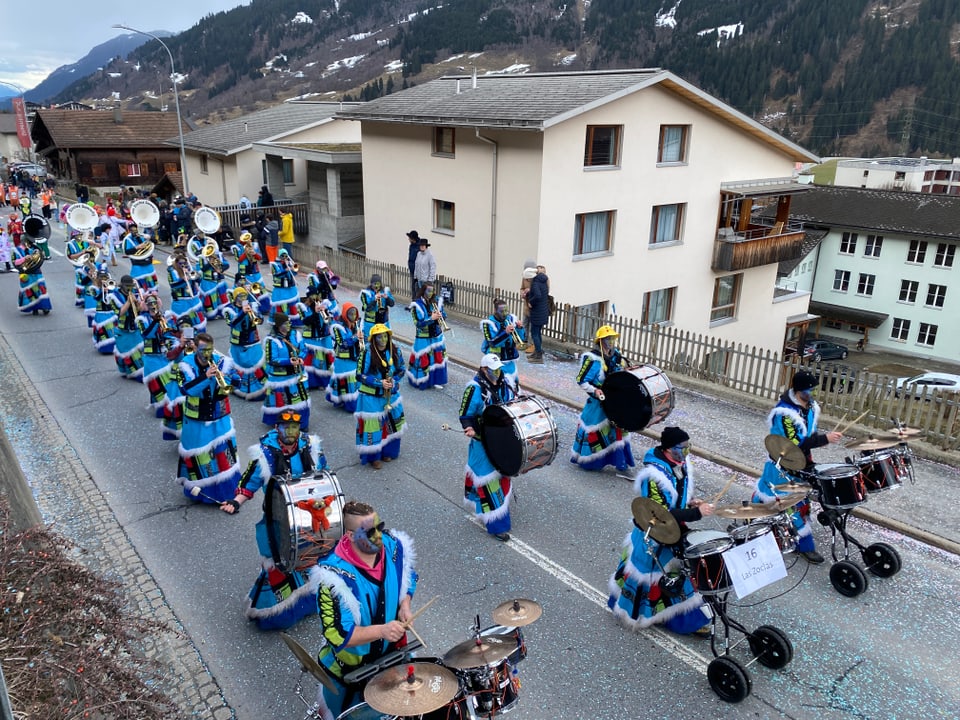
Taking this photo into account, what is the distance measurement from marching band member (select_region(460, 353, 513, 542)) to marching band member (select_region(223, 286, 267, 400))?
531 cm

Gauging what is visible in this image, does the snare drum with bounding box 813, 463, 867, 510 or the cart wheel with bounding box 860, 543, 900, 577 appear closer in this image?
the snare drum with bounding box 813, 463, 867, 510

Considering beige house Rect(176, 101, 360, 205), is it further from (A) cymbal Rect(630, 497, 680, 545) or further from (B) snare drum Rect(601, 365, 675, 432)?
(A) cymbal Rect(630, 497, 680, 545)

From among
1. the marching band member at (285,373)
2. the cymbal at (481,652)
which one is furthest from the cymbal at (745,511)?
the marching band member at (285,373)

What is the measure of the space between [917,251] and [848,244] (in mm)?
3979

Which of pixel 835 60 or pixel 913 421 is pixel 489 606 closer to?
pixel 913 421

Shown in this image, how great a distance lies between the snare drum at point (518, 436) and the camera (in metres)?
7.35

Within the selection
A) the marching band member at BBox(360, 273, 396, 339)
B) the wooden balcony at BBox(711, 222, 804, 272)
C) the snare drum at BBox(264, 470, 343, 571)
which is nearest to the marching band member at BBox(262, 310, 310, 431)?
the marching band member at BBox(360, 273, 396, 339)

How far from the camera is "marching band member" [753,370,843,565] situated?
719 cm

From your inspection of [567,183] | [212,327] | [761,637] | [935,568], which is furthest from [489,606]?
[567,183]

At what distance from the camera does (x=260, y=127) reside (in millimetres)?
34375

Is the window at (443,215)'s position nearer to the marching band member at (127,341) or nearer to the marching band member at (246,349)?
the marching band member at (246,349)

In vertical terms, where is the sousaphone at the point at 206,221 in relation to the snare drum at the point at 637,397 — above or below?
above

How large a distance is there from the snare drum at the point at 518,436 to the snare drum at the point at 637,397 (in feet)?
5.90

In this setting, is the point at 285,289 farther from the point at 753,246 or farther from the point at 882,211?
the point at 882,211
